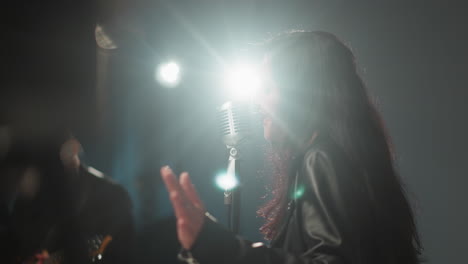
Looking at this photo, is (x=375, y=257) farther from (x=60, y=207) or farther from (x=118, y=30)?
(x=118, y=30)

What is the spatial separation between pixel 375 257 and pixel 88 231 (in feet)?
2.30

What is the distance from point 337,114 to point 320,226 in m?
0.36

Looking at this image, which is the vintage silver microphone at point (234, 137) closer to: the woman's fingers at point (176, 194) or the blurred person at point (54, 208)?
the blurred person at point (54, 208)

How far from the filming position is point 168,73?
1.12m

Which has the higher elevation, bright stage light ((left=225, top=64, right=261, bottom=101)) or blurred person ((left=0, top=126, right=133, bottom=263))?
bright stage light ((left=225, top=64, right=261, bottom=101))

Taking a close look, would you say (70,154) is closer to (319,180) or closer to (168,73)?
(168,73)

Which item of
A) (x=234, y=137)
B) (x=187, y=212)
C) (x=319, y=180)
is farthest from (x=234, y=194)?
(x=187, y=212)

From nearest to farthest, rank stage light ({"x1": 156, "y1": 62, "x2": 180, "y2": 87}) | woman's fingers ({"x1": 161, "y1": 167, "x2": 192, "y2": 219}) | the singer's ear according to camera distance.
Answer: woman's fingers ({"x1": 161, "y1": 167, "x2": 192, "y2": 219}), the singer's ear, stage light ({"x1": 156, "y1": 62, "x2": 180, "y2": 87})

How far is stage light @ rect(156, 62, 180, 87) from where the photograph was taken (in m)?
1.10

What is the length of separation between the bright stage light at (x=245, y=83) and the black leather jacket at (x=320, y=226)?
368 millimetres

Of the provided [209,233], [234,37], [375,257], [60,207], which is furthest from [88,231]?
[234,37]

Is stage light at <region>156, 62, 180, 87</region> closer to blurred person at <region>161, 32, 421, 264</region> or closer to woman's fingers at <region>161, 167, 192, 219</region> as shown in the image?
blurred person at <region>161, 32, 421, 264</region>

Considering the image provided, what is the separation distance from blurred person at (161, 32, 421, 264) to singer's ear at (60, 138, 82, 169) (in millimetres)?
320

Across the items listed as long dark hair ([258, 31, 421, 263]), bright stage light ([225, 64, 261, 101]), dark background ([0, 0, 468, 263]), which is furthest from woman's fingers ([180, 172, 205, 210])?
bright stage light ([225, 64, 261, 101])
